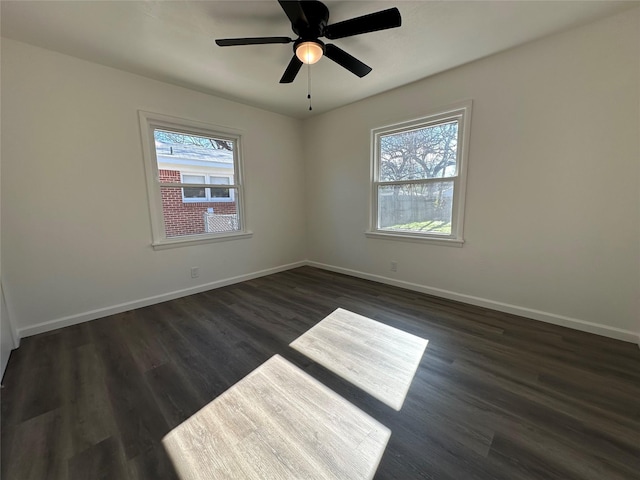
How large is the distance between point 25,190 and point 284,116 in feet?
10.7

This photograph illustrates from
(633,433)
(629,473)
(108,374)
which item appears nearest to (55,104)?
(108,374)

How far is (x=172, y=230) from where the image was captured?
3.21 m

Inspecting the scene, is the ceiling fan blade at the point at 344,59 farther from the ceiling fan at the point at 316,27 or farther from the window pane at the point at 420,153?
the window pane at the point at 420,153

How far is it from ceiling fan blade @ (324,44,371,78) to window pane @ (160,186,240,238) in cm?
240

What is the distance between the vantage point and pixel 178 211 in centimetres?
324

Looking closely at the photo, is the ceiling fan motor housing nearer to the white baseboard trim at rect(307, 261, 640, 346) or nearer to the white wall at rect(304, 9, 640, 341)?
the white wall at rect(304, 9, 640, 341)

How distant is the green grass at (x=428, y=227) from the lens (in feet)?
10.1

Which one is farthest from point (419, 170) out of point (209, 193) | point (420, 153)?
point (209, 193)

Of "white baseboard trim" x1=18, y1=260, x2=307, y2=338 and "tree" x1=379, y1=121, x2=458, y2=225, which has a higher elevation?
"tree" x1=379, y1=121, x2=458, y2=225

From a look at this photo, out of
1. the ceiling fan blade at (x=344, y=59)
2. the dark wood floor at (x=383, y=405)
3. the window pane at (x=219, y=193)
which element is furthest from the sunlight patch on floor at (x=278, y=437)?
the window pane at (x=219, y=193)

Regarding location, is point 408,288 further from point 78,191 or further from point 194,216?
point 78,191

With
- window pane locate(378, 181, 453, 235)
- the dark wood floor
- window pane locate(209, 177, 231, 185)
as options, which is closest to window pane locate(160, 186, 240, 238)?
window pane locate(209, 177, 231, 185)

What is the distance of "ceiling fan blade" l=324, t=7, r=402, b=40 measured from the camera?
5.12ft

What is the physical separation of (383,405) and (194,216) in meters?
3.10
